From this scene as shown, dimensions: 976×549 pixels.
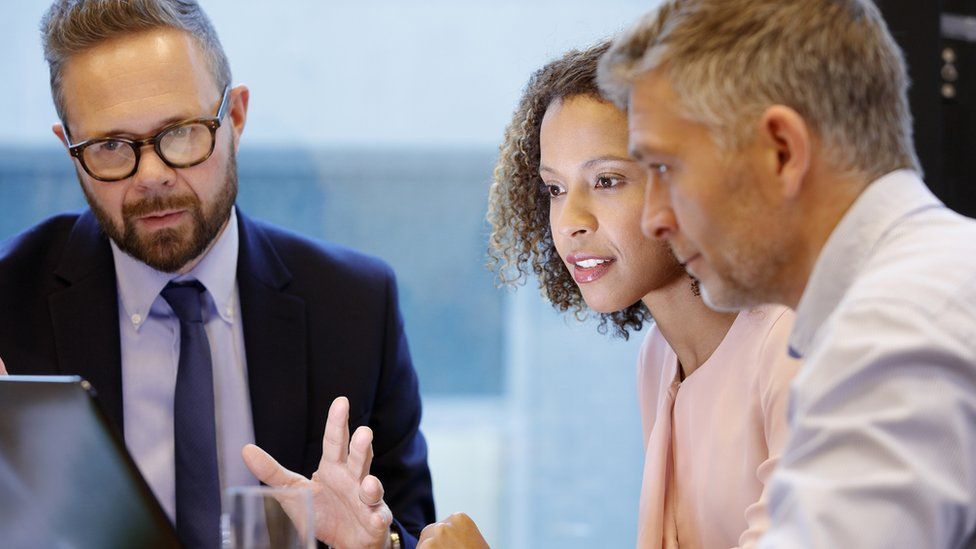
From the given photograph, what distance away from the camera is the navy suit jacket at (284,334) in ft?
6.52

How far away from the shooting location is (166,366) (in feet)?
6.55

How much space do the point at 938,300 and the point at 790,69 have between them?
11.3 inches

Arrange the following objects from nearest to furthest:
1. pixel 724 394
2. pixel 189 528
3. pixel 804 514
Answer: pixel 804 514, pixel 724 394, pixel 189 528

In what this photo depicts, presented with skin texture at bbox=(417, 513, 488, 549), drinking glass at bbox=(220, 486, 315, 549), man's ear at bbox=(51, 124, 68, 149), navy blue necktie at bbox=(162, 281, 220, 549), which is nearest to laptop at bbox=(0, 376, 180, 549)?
drinking glass at bbox=(220, 486, 315, 549)

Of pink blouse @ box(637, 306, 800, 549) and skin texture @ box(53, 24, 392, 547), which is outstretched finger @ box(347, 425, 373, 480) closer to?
pink blouse @ box(637, 306, 800, 549)

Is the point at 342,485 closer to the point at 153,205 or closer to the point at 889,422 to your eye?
the point at 153,205

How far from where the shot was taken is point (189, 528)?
188 centimetres

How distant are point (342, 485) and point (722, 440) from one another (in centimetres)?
60

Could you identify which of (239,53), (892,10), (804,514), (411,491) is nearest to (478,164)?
(239,53)

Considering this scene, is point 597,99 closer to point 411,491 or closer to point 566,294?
point 566,294

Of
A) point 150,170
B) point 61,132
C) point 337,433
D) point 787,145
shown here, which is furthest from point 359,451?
point 61,132

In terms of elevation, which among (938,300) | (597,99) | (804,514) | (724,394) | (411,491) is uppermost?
(597,99)

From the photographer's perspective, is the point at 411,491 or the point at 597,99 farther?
the point at 411,491

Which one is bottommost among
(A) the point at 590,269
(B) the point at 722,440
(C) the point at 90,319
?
(B) the point at 722,440
